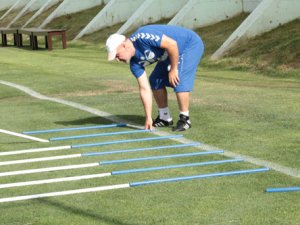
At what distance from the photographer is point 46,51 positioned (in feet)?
94.3

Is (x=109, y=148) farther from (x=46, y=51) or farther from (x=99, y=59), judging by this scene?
(x=46, y=51)

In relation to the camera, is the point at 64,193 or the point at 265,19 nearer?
the point at 64,193

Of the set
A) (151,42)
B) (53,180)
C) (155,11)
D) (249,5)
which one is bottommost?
(155,11)

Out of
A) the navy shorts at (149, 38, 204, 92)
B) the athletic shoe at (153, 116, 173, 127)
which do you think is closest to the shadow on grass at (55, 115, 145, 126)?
the athletic shoe at (153, 116, 173, 127)

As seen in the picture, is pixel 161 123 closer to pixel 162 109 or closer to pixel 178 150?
pixel 162 109

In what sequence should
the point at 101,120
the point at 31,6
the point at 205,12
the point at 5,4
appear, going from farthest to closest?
the point at 5,4, the point at 31,6, the point at 205,12, the point at 101,120

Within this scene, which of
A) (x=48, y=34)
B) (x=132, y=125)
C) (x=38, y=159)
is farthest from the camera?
(x=48, y=34)

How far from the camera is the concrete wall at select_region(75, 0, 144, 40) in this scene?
32.5 metres

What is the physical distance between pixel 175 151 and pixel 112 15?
25.8 metres

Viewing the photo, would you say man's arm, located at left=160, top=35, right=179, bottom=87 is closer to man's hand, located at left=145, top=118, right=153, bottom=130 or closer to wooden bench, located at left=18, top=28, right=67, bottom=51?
man's hand, located at left=145, top=118, right=153, bottom=130

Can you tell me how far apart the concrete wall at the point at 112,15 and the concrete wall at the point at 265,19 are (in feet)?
41.9

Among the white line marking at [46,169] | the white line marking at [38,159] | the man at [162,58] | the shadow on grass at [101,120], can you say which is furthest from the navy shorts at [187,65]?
the white line marking at [46,169]

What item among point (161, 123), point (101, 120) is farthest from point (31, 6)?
point (161, 123)

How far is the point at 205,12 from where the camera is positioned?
85.4 ft
